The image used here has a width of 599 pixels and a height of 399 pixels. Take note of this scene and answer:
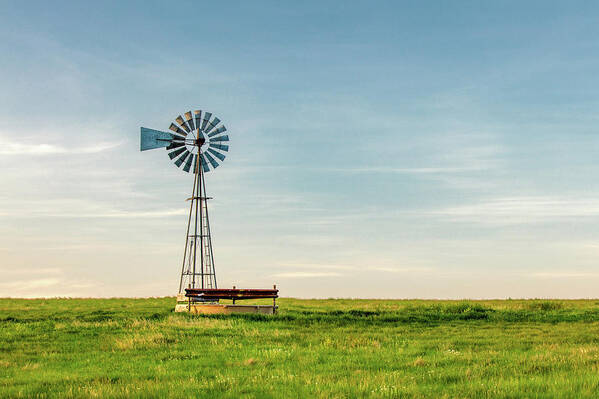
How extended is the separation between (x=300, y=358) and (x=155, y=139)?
30.1 meters

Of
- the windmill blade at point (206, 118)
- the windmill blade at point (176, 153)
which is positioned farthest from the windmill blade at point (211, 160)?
the windmill blade at point (206, 118)

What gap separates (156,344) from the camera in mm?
20531

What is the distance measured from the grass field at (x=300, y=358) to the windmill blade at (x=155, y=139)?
622 inches

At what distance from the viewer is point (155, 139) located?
143 ft

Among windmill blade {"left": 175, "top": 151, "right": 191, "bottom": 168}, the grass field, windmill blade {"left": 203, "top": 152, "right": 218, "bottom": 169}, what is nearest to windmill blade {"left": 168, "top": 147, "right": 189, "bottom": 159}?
windmill blade {"left": 175, "top": 151, "right": 191, "bottom": 168}

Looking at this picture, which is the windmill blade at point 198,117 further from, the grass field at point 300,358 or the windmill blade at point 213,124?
the grass field at point 300,358

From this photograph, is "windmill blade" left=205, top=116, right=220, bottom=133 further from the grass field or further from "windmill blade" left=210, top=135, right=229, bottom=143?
the grass field

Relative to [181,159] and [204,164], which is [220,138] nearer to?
[204,164]

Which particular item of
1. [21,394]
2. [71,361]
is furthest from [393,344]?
[21,394]

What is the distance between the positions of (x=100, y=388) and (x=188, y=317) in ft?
57.5

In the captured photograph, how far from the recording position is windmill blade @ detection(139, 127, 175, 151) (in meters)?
43.3

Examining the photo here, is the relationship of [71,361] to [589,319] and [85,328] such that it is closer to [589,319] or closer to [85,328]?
[85,328]

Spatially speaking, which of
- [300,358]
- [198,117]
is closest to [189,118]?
[198,117]

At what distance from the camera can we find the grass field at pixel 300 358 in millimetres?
12398
